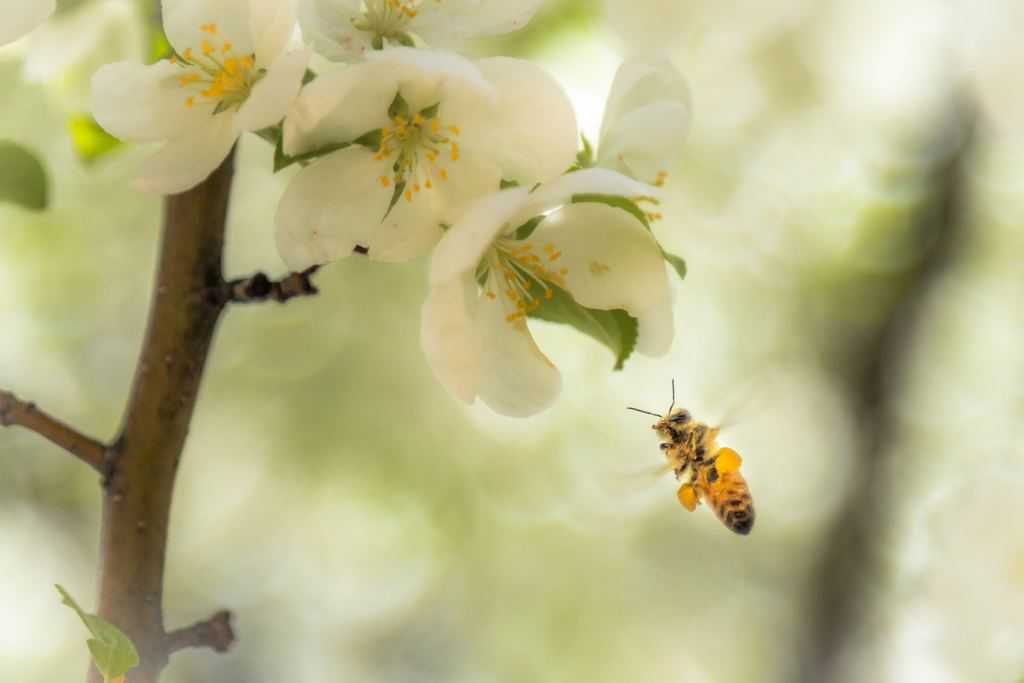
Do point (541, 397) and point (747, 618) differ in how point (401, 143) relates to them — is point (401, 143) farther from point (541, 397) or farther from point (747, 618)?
point (747, 618)

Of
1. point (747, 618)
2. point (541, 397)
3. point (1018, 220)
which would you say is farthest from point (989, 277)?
point (541, 397)

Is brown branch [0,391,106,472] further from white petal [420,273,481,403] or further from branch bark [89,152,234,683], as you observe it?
white petal [420,273,481,403]

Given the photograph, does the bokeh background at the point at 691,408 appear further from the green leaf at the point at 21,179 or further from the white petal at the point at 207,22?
the white petal at the point at 207,22

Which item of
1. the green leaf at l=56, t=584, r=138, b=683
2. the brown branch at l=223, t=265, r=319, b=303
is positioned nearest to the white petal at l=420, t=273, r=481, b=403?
the brown branch at l=223, t=265, r=319, b=303

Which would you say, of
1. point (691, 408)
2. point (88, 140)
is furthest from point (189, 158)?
point (691, 408)

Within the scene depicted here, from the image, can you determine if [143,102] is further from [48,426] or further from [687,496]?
[687,496]
